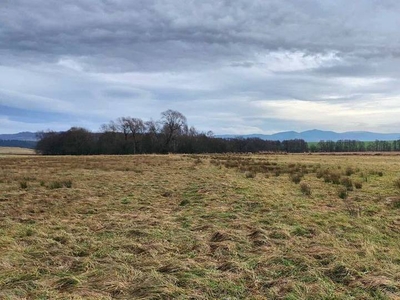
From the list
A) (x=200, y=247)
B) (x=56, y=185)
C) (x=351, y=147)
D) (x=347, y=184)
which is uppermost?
(x=351, y=147)

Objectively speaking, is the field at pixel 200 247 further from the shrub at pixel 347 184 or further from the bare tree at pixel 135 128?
the bare tree at pixel 135 128

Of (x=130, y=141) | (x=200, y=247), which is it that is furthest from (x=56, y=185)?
(x=130, y=141)

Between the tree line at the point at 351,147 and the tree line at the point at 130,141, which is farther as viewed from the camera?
the tree line at the point at 351,147

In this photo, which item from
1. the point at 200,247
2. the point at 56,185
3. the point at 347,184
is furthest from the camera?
the point at 347,184

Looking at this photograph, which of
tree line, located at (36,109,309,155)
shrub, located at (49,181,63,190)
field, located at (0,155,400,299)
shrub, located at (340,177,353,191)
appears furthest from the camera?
tree line, located at (36,109,309,155)

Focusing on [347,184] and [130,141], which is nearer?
[347,184]

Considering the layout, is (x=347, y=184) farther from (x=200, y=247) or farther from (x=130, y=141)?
(x=130, y=141)

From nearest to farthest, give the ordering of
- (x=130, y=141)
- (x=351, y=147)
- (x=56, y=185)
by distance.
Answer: (x=56, y=185) < (x=130, y=141) < (x=351, y=147)

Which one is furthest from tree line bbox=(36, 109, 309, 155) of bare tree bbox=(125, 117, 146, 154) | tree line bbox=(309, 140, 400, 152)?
tree line bbox=(309, 140, 400, 152)

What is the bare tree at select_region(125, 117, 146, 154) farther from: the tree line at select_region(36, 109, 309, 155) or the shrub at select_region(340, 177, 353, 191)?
the shrub at select_region(340, 177, 353, 191)

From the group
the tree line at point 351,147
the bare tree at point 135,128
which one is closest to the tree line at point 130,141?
the bare tree at point 135,128

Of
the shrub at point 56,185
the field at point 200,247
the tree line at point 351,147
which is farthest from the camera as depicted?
the tree line at point 351,147

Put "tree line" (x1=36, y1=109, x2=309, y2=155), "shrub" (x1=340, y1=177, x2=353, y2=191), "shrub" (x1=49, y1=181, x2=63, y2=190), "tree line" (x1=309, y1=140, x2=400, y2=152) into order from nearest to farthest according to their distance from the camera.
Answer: "shrub" (x1=340, y1=177, x2=353, y2=191) → "shrub" (x1=49, y1=181, x2=63, y2=190) → "tree line" (x1=36, y1=109, x2=309, y2=155) → "tree line" (x1=309, y1=140, x2=400, y2=152)

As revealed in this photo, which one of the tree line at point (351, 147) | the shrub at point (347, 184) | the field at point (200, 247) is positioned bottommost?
the field at point (200, 247)
